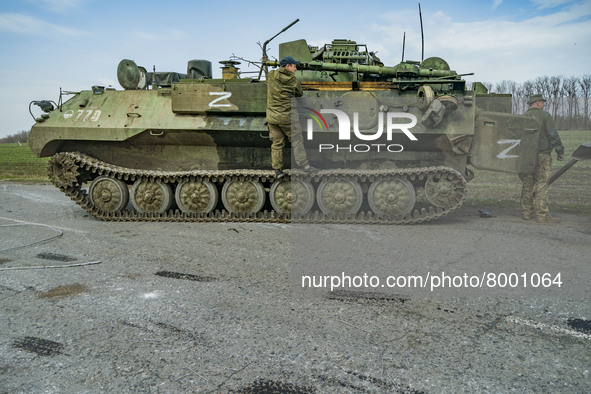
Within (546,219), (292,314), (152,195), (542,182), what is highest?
(542,182)

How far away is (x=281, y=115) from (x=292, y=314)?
478cm

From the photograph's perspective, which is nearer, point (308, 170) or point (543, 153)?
point (308, 170)

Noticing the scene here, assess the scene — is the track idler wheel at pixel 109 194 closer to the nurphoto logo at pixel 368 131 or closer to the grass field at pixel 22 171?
the nurphoto logo at pixel 368 131

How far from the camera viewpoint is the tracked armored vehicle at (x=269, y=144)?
8688 millimetres

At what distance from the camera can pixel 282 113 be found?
8.55 meters

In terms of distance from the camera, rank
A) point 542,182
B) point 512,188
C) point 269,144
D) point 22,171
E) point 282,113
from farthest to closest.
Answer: point 22,171 < point 512,188 < point 269,144 < point 542,182 < point 282,113

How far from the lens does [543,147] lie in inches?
356

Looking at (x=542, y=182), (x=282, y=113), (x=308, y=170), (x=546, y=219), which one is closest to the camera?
(x=282, y=113)

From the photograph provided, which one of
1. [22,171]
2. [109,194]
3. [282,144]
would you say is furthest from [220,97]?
[22,171]

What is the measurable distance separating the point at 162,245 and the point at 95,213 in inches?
120

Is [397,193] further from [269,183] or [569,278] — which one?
[569,278]

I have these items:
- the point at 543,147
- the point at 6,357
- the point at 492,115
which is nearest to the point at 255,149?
the point at 492,115

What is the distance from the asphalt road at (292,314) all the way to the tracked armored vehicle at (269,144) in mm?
1160

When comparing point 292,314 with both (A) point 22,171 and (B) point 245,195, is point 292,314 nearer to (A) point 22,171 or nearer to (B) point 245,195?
(B) point 245,195
